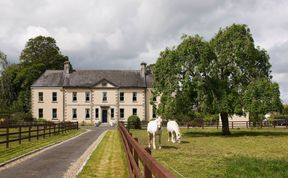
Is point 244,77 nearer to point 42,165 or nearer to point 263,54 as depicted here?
point 263,54

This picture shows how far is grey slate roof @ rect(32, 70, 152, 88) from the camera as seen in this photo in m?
70.8

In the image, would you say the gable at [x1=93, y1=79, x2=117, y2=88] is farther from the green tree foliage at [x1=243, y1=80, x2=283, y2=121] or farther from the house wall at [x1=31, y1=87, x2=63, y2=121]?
the green tree foliage at [x1=243, y1=80, x2=283, y2=121]

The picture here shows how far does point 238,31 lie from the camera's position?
37031 millimetres

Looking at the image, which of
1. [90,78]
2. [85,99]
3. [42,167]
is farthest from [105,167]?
[90,78]

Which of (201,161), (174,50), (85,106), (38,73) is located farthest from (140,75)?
(201,161)

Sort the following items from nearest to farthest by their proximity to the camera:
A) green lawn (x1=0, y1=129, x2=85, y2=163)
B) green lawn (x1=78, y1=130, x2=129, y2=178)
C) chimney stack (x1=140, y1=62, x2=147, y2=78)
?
green lawn (x1=78, y1=130, x2=129, y2=178) → green lawn (x1=0, y1=129, x2=85, y2=163) → chimney stack (x1=140, y1=62, x2=147, y2=78)

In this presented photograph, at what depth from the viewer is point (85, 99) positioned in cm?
7044

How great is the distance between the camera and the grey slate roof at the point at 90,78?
70.8 metres

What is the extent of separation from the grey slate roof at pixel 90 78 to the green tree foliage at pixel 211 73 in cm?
3489

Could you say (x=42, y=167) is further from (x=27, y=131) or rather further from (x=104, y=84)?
(x=104, y=84)

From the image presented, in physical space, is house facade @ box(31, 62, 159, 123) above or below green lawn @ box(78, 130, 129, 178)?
above

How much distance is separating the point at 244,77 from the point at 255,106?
3.43 meters

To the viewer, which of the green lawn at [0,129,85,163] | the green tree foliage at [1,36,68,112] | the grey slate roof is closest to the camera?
the green lawn at [0,129,85,163]

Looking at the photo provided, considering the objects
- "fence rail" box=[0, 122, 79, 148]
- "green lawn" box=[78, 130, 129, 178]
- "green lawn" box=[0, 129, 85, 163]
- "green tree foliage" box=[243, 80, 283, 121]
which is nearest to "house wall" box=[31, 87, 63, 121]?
"fence rail" box=[0, 122, 79, 148]
